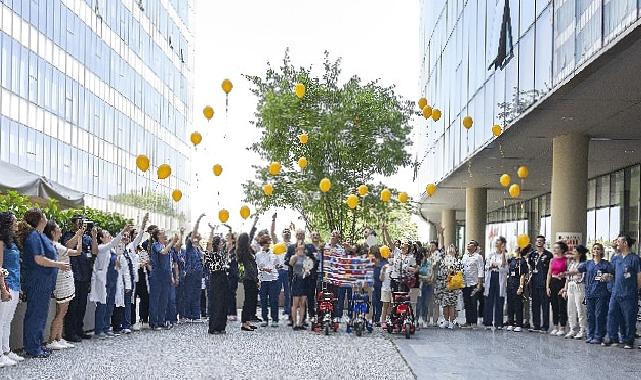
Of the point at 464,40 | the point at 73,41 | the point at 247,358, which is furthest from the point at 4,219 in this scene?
the point at 73,41

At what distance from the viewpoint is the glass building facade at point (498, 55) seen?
58.9 feet

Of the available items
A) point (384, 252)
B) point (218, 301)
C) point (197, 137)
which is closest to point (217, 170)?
point (197, 137)

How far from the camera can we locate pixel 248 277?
20.4m

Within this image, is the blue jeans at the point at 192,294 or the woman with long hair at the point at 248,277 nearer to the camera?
the woman with long hair at the point at 248,277

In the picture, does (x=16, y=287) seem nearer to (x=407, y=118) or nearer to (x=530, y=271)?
(x=530, y=271)

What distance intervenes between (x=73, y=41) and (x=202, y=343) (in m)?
40.4

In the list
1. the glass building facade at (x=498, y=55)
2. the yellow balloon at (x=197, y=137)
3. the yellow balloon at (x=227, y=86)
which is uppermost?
the glass building facade at (x=498, y=55)

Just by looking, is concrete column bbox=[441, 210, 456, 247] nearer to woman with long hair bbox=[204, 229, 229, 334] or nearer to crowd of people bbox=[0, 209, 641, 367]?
crowd of people bbox=[0, 209, 641, 367]

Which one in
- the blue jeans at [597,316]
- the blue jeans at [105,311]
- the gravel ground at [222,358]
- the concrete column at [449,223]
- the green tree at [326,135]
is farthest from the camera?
the concrete column at [449,223]

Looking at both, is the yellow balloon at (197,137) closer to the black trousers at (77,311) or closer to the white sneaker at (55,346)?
the black trousers at (77,311)

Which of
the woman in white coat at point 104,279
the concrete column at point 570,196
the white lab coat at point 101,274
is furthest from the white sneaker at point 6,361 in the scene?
the concrete column at point 570,196

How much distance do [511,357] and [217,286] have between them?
6.41m

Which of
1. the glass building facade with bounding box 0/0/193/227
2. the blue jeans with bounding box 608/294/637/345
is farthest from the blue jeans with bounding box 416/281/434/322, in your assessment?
the glass building facade with bounding box 0/0/193/227

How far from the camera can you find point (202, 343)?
16.7 metres
